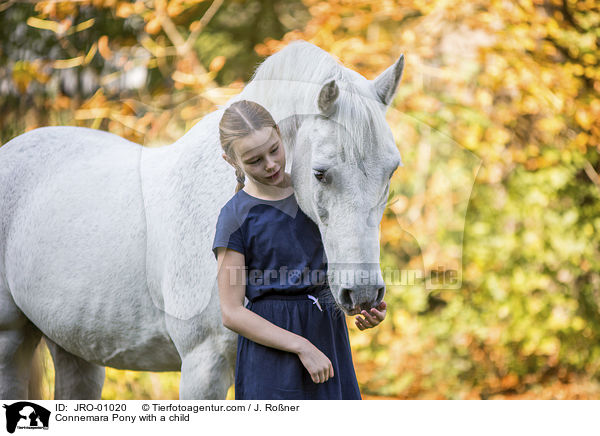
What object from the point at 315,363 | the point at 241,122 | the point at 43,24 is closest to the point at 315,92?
the point at 241,122

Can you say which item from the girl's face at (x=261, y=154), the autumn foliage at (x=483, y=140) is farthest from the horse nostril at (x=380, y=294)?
the autumn foliage at (x=483, y=140)

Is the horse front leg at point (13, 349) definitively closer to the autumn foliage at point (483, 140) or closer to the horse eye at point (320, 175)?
the autumn foliage at point (483, 140)

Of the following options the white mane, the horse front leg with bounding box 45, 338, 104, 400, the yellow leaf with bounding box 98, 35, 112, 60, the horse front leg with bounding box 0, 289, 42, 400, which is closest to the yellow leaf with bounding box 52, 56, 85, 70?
the yellow leaf with bounding box 98, 35, 112, 60

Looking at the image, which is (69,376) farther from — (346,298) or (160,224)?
(346,298)

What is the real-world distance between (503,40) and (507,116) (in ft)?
1.17

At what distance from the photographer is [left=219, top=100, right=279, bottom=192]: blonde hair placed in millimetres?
974

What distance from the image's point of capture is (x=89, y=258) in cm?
142

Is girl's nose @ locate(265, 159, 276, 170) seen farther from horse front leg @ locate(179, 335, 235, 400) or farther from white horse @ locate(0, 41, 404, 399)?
horse front leg @ locate(179, 335, 235, 400)

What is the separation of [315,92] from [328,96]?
56 mm
